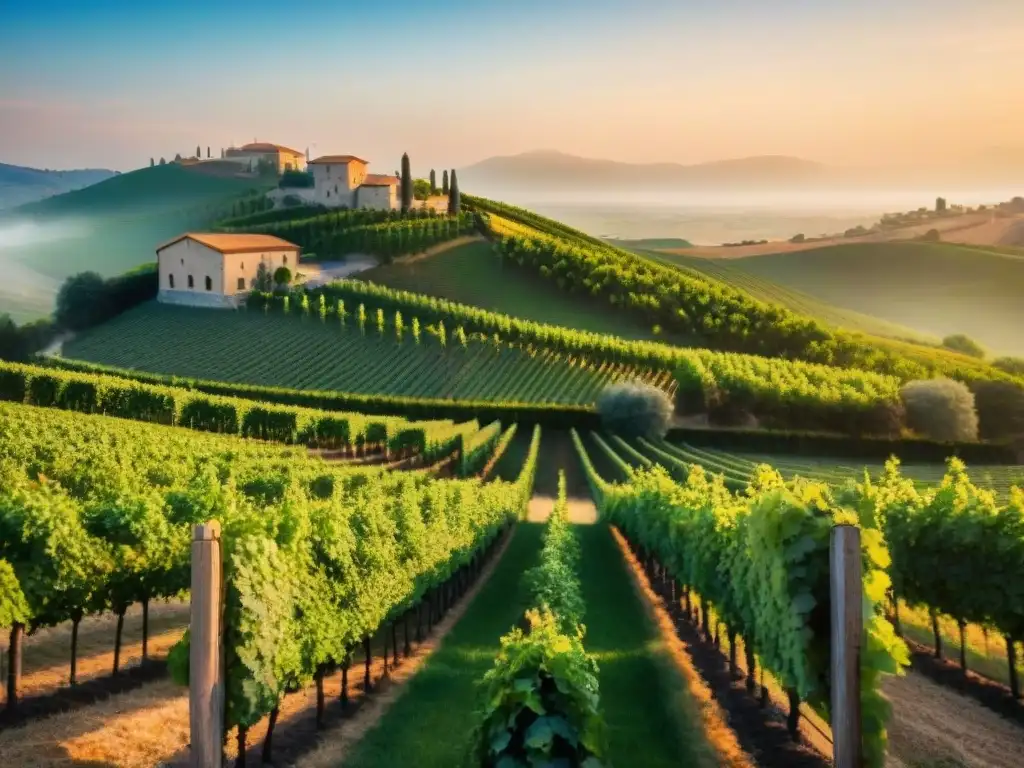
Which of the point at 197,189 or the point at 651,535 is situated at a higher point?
the point at 197,189

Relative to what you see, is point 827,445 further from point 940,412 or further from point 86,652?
point 86,652

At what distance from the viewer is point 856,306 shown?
112 meters

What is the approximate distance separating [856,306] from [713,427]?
198ft

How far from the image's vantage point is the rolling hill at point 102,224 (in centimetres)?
11769

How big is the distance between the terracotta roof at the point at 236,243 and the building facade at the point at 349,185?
26.5 meters

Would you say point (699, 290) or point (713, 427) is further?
point (699, 290)

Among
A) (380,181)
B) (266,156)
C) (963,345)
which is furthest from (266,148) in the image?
(963,345)

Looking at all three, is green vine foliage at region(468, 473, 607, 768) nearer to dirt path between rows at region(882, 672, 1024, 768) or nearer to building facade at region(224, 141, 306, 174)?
dirt path between rows at region(882, 672, 1024, 768)

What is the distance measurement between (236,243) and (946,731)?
75834 millimetres

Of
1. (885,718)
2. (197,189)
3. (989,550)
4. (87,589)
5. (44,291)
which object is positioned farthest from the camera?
(197,189)

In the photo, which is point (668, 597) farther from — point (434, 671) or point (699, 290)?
A: point (699, 290)

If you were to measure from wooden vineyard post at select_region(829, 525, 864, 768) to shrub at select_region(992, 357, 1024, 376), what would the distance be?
85.8 metres

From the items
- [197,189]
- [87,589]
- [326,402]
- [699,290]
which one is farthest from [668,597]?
[197,189]

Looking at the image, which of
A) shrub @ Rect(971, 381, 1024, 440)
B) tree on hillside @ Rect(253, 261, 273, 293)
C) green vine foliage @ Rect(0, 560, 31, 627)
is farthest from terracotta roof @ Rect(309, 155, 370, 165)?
green vine foliage @ Rect(0, 560, 31, 627)
